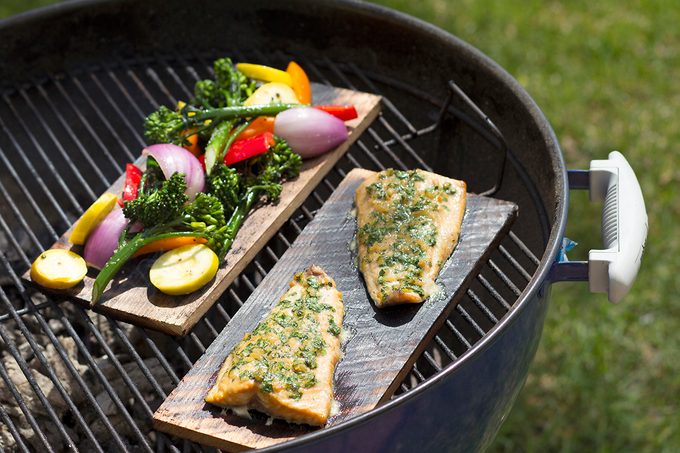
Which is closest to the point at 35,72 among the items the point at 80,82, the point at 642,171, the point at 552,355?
the point at 80,82

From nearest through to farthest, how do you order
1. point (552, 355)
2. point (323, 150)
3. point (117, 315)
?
point (117, 315)
point (323, 150)
point (552, 355)

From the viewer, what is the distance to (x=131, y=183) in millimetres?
3082

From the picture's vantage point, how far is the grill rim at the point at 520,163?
6.93ft

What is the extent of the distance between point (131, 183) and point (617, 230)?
1.59 meters

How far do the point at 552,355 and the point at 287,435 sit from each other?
224 cm

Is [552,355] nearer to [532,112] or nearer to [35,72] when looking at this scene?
[532,112]

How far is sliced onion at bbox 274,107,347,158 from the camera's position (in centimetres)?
323

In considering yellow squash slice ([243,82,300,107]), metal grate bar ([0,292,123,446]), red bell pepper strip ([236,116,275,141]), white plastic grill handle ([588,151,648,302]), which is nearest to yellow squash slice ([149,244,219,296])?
metal grate bar ([0,292,123,446])

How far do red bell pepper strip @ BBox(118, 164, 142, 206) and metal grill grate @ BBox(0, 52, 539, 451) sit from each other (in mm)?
168

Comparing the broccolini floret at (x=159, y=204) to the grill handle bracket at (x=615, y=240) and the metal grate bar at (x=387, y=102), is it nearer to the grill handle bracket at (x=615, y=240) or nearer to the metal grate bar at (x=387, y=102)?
the metal grate bar at (x=387, y=102)

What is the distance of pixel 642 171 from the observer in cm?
505

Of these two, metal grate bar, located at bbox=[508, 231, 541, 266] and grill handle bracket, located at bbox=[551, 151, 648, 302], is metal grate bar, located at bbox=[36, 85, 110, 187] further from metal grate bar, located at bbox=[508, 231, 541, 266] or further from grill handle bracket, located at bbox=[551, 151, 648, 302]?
grill handle bracket, located at bbox=[551, 151, 648, 302]

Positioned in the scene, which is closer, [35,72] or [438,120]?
[438,120]

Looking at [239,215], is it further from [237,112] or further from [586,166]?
[586,166]
